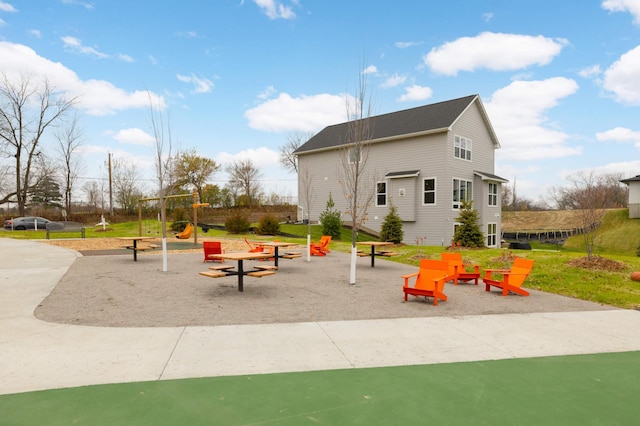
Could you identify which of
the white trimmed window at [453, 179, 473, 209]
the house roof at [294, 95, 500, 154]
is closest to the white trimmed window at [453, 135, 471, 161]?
the house roof at [294, 95, 500, 154]

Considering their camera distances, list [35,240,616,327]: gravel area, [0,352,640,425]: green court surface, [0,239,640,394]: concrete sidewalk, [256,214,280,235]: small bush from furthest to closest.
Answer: [256,214,280,235]: small bush < [35,240,616,327]: gravel area < [0,239,640,394]: concrete sidewalk < [0,352,640,425]: green court surface

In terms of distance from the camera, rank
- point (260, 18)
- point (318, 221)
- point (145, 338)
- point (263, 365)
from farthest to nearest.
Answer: point (318, 221) → point (260, 18) → point (145, 338) → point (263, 365)

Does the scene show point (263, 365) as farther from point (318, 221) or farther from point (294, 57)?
point (318, 221)

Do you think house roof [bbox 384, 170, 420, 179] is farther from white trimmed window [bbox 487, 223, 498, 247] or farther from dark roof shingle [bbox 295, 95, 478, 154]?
white trimmed window [bbox 487, 223, 498, 247]

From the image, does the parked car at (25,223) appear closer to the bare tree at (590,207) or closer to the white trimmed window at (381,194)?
the white trimmed window at (381,194)

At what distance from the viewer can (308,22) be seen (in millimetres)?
16531

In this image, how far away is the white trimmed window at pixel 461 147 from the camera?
25.3 m

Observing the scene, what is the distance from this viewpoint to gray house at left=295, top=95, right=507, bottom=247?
24.8 metres

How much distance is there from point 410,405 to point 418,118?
26.5 meters

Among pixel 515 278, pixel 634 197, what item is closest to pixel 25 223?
pixel 515 278

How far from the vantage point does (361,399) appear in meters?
3.48

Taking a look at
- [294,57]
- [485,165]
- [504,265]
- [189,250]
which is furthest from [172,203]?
[504,265]

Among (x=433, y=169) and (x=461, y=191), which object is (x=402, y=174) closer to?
(x=433, y=169)

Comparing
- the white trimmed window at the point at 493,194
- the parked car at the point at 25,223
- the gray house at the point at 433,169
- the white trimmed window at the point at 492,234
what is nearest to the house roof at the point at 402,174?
the gray house at the point at 433,169
